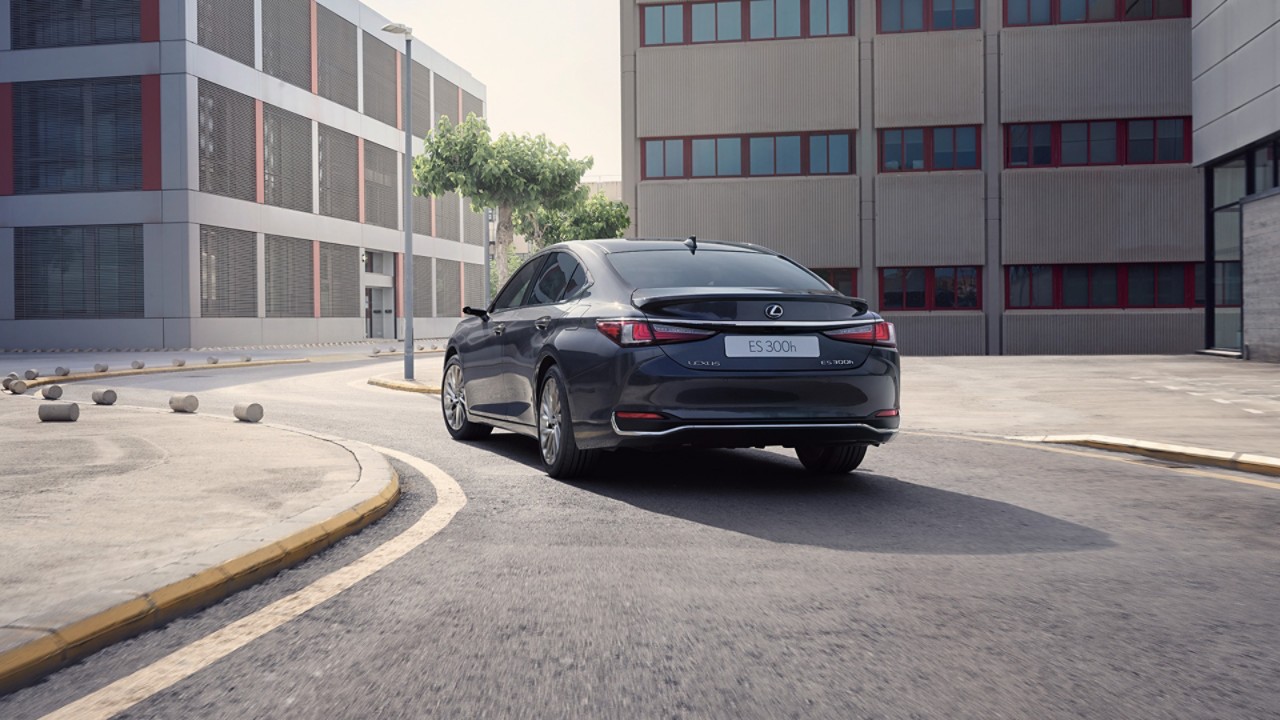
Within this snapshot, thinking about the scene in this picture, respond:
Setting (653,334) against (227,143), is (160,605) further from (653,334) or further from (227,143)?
(227,143)

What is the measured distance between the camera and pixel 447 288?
64.1 m

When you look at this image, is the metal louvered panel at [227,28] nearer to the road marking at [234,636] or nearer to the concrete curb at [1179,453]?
the concrete curb at [1179,453]

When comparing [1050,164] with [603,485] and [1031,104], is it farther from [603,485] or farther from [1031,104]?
[603,485]

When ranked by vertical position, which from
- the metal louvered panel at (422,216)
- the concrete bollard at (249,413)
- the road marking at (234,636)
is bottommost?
the road marking at (234,636)

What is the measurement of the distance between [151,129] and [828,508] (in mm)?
37538

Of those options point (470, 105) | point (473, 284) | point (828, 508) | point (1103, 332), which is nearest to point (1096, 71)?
point (1103, 332)

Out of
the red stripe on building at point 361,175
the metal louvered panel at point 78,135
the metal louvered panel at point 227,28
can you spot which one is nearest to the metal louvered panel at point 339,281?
the red stripe on building at point 361,175

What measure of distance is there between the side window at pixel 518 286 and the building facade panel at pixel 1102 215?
24375mm

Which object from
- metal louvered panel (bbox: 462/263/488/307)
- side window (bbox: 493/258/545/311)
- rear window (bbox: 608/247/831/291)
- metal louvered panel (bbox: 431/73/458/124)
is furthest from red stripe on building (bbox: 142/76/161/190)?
rear window (bbox: 608/247/831/291)

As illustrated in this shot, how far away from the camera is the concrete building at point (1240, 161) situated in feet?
73.6

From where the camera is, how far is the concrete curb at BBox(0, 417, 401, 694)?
3275mm

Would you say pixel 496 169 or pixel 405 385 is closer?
pixel 405 385

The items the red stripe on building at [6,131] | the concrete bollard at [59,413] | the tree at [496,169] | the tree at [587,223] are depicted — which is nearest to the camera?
the concrete bollard at [59,413]

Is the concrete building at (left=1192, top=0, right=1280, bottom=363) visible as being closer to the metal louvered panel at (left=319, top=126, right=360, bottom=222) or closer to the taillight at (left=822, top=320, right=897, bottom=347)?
the taillight at (left=822, top=320, right=897, bottom=347)
